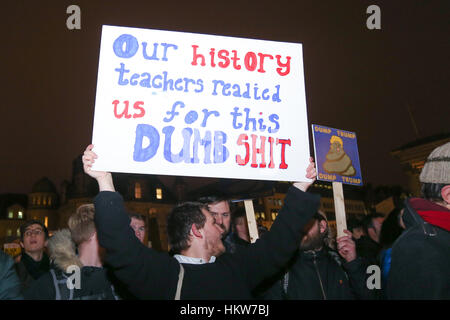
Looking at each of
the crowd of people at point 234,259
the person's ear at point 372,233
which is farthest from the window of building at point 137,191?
the crowd of people at point 234,259

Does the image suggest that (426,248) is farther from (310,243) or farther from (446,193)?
(310,243)

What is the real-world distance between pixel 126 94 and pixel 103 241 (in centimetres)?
129

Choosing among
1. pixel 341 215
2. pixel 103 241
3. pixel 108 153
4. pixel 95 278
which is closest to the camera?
pixel 103 241

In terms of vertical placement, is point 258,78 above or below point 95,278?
above

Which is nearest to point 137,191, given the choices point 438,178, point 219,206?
point 219,206

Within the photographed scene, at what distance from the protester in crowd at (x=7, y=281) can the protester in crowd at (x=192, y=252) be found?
73 cm

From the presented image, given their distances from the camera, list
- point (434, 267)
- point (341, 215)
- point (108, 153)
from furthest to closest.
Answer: point (341, 215) → point (108, 153) → point (434, 267)

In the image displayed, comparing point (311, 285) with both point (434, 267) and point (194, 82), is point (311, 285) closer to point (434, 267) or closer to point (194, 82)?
point (434, 267)

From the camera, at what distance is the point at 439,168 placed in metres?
2.57

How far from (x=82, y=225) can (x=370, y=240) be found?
5.03 m

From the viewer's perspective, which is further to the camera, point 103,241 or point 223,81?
point 223,81

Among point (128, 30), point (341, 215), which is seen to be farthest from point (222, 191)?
point (128, 30)

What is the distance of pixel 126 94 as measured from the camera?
3363 mm

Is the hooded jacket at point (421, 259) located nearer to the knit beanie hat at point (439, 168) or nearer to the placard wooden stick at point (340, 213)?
the knit beanie hat at point (439, 168)
